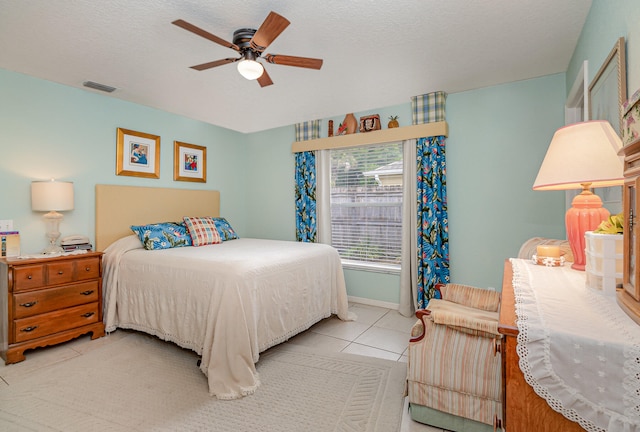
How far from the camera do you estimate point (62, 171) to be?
3.14 m

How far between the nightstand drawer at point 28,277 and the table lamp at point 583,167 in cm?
363

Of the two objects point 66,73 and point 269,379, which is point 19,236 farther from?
point 269,379

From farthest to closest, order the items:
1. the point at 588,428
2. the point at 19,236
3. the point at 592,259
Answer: the point at 19,236 < the point at 592,259 < the point at 588,428

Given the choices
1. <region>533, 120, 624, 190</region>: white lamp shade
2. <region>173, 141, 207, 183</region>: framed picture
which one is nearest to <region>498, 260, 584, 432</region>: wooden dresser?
<region>533, 120, 624, 190</region>: white lamp shade

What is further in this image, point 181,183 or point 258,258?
point 181,183

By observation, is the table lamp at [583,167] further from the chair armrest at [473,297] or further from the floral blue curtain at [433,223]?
the floral blue curtain at [433,223]

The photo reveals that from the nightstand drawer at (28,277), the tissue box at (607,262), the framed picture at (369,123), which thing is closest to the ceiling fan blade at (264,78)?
the framed picture at (369,123)

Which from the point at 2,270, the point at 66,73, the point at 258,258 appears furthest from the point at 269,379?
the point at 66,73

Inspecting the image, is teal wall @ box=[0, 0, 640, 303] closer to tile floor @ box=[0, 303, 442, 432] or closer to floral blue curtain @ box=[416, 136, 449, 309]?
floral blue curtain @ box=[416, 136, 449, 309]

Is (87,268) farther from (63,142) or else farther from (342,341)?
(342,341)

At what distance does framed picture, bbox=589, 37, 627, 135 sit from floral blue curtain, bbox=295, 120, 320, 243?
9.81ft

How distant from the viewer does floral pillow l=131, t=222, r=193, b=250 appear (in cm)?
326

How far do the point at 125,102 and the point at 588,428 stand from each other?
14.5 feet

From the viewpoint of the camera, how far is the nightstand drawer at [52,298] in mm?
2521
